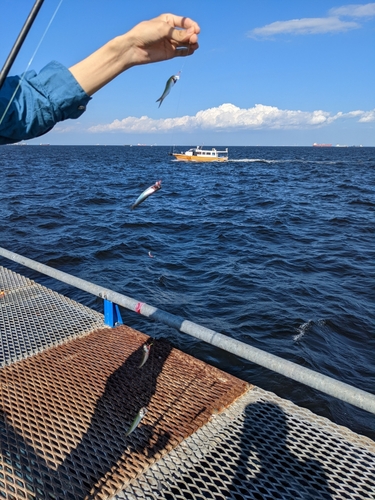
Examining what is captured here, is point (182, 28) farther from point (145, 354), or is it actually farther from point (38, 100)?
point (145, 354)

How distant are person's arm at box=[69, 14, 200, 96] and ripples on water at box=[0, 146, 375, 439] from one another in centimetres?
566

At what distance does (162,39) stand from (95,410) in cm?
273

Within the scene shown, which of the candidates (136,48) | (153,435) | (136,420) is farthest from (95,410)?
(136,48)

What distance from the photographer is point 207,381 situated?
3.67 meters

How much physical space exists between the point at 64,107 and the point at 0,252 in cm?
404

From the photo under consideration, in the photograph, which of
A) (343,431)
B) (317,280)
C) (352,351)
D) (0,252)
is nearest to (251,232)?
(317,280)

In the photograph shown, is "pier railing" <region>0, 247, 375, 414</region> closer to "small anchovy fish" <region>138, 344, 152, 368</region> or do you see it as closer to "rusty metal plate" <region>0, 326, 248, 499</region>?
"small anchovy fish" <region>138, 344, 152, 368</region>

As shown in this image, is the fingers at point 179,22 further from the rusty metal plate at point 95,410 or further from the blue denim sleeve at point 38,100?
the rusty metal plate at point 95,410

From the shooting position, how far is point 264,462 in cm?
272

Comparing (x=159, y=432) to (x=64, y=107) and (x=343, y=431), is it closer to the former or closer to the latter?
(x=343, y=431)

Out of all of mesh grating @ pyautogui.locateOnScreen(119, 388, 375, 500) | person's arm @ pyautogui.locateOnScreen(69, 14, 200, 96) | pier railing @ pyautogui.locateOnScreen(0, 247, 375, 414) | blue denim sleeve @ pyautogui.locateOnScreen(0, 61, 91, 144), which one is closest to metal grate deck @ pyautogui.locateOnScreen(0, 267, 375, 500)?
mesh grating @ pyautogui.locateOnScreen(119, 388, 375, 500)

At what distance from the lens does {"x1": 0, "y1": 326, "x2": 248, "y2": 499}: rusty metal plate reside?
8.16 ft

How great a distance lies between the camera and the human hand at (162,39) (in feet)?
5.49

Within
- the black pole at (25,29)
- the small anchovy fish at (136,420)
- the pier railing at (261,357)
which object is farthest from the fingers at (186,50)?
the small anchovy fish at (136,420)
